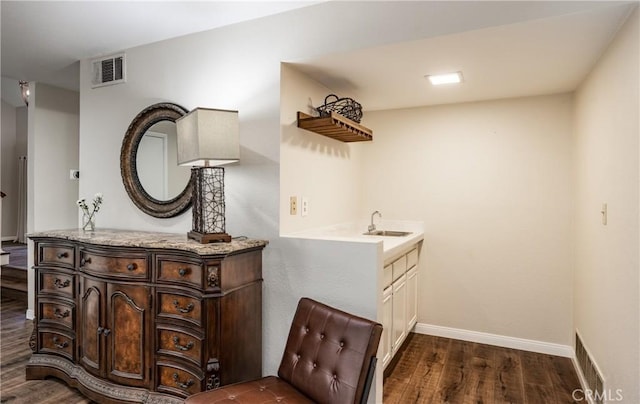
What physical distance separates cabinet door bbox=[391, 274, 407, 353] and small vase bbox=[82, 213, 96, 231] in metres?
2.30

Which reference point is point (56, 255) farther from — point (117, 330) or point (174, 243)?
point (174, 243)

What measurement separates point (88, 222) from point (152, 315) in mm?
1208

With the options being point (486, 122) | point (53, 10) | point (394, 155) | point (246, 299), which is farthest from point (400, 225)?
point (53, 10)

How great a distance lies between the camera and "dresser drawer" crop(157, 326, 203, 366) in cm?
210

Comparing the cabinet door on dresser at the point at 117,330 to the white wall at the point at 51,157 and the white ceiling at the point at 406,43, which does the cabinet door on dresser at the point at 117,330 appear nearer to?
the white ceiling at the point at 406,43

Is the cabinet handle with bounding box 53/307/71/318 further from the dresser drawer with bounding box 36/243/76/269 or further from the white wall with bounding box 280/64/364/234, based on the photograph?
the white wall with bounding box 280/64/364/234

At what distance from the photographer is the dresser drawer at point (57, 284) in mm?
2600

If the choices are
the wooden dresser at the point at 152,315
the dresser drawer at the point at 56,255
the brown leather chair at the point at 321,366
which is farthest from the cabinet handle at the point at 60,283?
the brown leather chair at the point at 321,366

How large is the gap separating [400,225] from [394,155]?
2.22 feet

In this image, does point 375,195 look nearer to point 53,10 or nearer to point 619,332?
point 619,332

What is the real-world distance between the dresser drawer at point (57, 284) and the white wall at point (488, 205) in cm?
264

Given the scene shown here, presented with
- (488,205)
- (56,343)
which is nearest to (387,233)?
(488,205)

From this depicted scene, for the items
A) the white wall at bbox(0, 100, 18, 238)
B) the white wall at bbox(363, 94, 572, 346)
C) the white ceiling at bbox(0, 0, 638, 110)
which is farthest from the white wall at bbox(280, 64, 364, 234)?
the white wall at bbox(0, 100, 18, 238)

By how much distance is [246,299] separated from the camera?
2.33 metres
